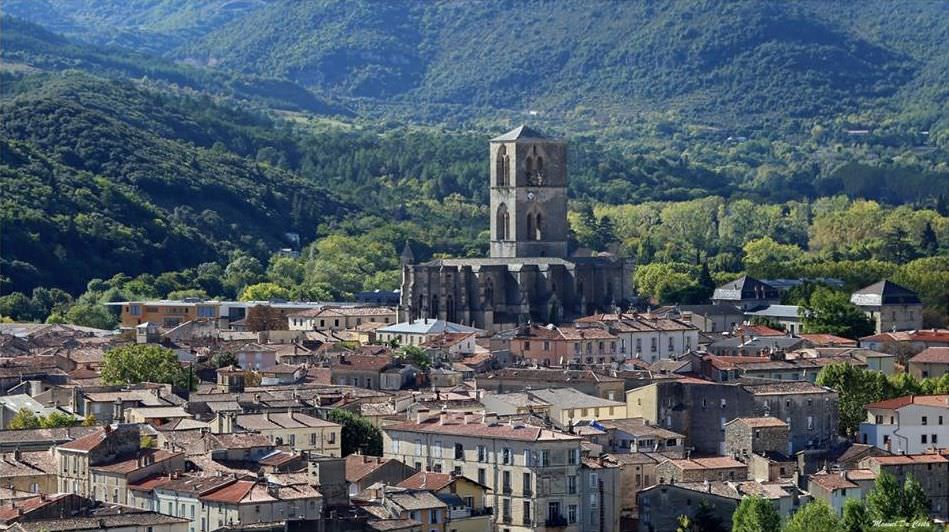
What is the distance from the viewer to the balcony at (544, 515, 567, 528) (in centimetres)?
6022

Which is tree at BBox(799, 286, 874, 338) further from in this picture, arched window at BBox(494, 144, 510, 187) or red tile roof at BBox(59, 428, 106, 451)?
red tile roof at BBox(59, 428, 106, 451)

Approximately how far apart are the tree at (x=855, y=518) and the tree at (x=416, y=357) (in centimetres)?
2711

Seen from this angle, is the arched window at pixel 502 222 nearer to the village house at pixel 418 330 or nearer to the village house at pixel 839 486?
the village house at pixel 418 330

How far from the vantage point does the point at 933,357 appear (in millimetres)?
91688

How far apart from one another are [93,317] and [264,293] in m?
11.4

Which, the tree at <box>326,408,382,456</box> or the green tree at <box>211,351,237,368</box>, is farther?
the green tree at <box>211,351,237,368</box>

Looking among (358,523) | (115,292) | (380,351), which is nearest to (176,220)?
(115,292)

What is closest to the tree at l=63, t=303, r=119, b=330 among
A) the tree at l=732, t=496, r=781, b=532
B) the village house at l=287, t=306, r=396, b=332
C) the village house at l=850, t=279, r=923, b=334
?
the village house at l=287, t=306, r=396, b=332

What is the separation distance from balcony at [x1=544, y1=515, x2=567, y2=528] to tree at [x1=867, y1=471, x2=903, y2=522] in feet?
20.8

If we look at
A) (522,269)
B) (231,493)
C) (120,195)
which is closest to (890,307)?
(522,269)

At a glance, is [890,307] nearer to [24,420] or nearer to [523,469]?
[24,420]

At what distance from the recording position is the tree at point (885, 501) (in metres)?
60.4

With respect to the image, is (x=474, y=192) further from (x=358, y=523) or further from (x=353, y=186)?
(x=358, y=523)

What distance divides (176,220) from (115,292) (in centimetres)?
2947
